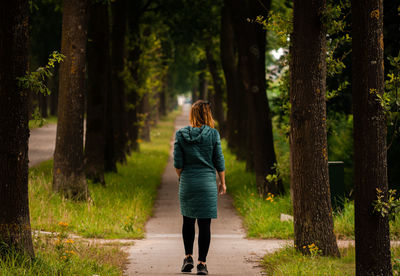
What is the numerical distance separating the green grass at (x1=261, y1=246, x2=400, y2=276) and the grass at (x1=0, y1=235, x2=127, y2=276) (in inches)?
69.5

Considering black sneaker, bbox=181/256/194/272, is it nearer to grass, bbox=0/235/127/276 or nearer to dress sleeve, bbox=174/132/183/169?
grass, bbox=0/235/127/276

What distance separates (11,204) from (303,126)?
3502mm

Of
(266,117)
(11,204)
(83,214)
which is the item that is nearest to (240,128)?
(266,117)

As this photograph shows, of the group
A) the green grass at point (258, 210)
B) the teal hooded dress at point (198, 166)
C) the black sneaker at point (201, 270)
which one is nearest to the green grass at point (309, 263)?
the black sneaker at point (201, 270)

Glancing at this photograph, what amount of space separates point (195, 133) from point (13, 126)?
1958mm

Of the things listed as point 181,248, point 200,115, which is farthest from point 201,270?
point 181,248

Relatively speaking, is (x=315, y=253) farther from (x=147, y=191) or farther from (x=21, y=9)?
(x=147, y=191)

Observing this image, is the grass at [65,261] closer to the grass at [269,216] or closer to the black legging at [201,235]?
the black legging at [201,235]

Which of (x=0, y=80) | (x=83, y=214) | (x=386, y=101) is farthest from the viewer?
(x=83, y=214)

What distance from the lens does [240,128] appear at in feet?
78.4

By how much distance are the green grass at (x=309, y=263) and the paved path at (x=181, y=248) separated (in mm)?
213

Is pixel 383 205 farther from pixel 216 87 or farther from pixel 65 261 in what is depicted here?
pixel 216 87

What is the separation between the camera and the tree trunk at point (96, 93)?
16.0 metres

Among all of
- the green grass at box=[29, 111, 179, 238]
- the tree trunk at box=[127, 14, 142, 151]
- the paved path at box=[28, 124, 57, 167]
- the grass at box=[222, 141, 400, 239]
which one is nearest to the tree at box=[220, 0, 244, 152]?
the tree trunk at box=[127, 14, 142, 151]
